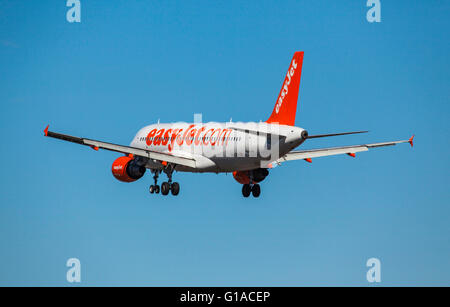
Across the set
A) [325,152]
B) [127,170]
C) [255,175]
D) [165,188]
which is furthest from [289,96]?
[127,170]

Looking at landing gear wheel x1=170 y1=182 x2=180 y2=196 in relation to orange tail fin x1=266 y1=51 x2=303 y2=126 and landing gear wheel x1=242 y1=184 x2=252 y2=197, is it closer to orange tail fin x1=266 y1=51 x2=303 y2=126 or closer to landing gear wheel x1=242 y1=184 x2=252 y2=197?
landing gear wheel x1=242 y1=184 x2=252 y2=197

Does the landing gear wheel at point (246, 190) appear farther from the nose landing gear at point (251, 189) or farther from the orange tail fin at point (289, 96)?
the orange tail fin at point (289, 96)

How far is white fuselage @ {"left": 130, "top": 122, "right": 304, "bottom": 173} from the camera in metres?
72.5

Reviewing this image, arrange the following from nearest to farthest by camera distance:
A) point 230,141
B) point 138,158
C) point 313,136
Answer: point 313,136
point 230,141
point 138,158

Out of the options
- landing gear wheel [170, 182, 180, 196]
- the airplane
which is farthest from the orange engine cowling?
landing gear wheel [170, 182, 180, 196]

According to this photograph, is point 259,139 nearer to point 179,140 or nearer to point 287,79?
point 287,79

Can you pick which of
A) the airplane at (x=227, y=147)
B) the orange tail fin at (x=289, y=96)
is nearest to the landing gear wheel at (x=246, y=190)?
the airplane at (x=227, y=147)

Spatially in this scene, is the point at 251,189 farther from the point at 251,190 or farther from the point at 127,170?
the point at 127,170

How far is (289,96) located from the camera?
240 feet

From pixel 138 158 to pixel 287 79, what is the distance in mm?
15881

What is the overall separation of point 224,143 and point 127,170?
992 centimetres

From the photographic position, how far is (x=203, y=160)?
78688mm

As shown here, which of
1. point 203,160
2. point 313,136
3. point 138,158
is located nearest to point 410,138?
point 313,136

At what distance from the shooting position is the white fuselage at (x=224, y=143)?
238ft
